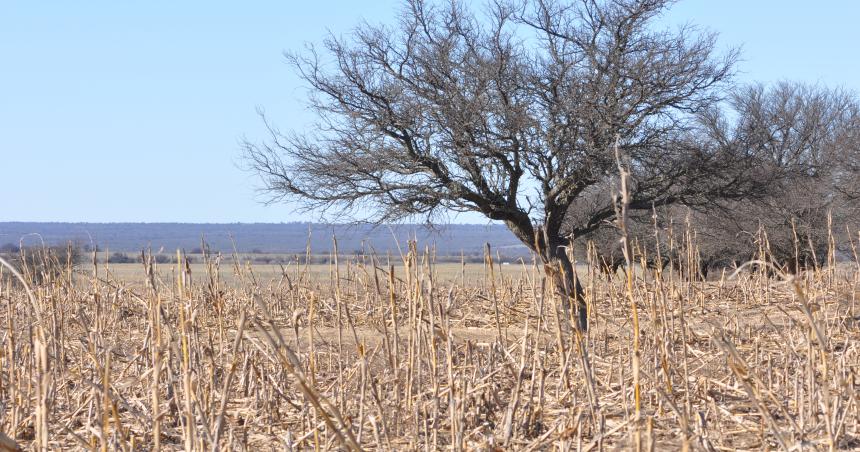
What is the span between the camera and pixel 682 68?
1282 centimetres

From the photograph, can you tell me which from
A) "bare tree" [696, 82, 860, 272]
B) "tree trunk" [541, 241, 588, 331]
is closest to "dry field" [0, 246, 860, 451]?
"tree trunk" [541, 241, 588, 331]

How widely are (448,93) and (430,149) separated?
80cm

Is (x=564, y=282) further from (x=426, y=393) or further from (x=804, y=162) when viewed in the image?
(x=804, y=162)

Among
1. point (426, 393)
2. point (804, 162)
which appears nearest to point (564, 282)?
point (426, 393)

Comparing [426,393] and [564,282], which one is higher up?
[564,282]

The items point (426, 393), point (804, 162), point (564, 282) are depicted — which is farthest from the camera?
point (804, 162)

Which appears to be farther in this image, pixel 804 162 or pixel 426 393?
pixel 804 162

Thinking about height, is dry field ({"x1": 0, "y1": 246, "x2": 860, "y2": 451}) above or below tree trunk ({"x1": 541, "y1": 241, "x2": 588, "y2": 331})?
below

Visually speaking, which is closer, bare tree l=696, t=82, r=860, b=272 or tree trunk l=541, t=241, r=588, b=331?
tree trunk l=541, t=241, r=588, b=331

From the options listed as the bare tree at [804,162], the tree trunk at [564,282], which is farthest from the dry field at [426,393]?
the bare tree at [804,162]

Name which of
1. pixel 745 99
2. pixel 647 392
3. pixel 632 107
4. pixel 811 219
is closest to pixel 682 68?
pixel 632 107

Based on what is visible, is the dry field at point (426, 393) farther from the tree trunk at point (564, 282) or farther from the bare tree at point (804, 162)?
the bare tree at point (804, 162)

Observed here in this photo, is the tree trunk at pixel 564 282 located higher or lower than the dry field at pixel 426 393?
higher

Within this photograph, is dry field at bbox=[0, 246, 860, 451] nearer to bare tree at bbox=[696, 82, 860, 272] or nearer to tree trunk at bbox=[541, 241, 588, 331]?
tree trunk at bbox=[541, 241, 588, 331]
